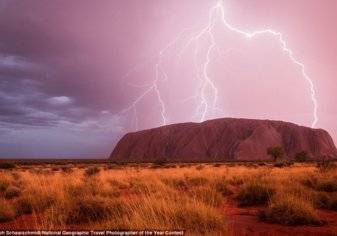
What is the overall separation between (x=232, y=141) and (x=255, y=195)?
122m

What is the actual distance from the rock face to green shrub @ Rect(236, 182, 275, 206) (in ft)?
348

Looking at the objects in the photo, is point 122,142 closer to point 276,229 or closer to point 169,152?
point 169,152

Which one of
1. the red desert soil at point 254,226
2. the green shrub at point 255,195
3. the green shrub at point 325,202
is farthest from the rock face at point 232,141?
the red desert soil at point 254,226

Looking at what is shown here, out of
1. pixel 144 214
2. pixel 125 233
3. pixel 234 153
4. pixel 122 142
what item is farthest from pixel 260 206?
pixel 122 142

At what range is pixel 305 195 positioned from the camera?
1066 cm

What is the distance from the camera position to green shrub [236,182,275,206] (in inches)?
436

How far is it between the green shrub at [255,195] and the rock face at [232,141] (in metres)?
106

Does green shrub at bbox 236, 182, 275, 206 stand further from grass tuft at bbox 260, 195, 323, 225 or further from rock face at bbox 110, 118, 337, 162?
rock face at bbox 110, 118, 337, 162

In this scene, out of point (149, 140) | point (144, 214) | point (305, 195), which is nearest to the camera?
point (144, 214)

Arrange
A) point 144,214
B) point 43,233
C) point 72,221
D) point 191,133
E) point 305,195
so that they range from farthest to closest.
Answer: point 191,133 < point 305,195 < point 72,221 < point 144,214 < point 43,233

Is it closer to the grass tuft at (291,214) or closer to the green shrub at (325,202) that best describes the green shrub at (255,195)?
the green shrub at (325,202)

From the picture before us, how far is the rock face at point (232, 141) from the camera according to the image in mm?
124438

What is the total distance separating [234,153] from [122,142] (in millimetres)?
60511

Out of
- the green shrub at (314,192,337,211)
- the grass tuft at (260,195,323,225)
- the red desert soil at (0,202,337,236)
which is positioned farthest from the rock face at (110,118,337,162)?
the grass tuft at (260,195,323,225)
